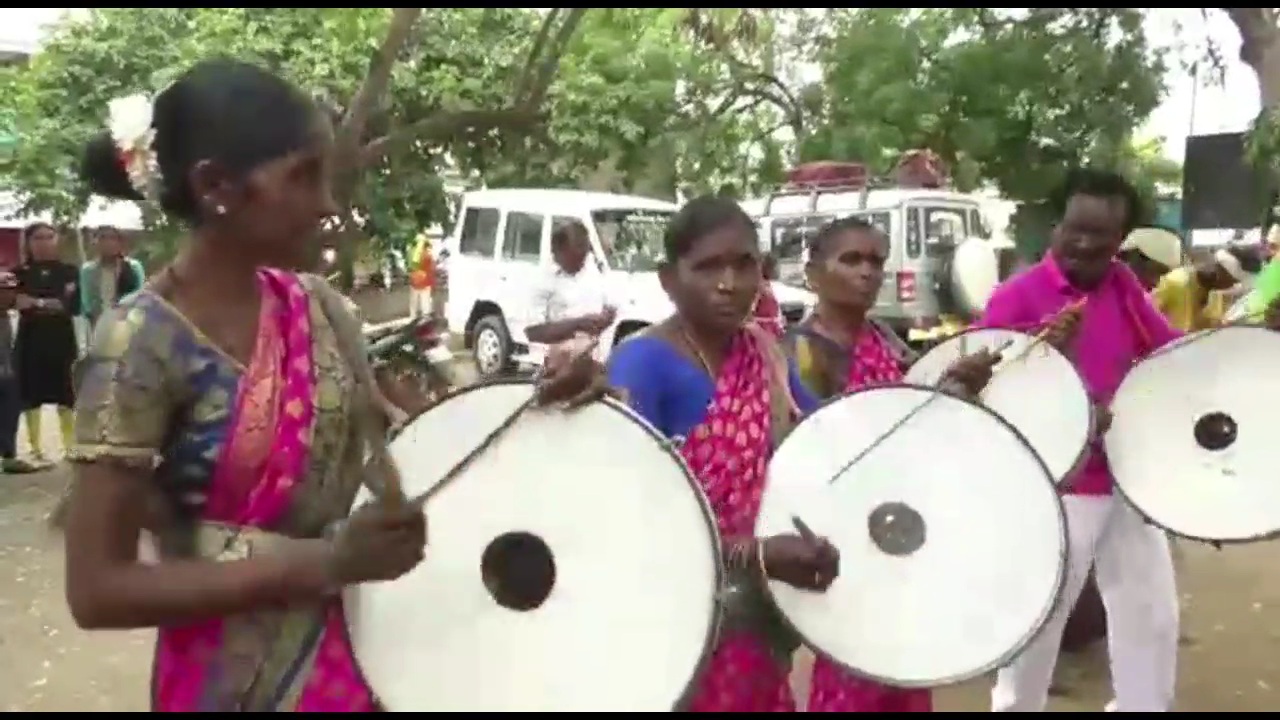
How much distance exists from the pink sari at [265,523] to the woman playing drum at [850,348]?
53.6 inches

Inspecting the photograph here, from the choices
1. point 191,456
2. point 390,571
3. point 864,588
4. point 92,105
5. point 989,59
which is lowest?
point 864,588

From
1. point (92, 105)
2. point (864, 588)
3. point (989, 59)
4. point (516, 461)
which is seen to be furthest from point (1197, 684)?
point (92, 105)

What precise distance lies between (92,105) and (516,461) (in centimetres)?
1355

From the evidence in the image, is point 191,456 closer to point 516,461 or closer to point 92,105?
point 516,461

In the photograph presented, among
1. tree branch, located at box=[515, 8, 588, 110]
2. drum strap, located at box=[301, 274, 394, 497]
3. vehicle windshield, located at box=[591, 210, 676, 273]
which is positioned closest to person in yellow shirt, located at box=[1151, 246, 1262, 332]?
tree branch, located at box=[515, 8, 588, 110]

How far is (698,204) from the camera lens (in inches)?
108

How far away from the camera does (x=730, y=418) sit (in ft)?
8.48

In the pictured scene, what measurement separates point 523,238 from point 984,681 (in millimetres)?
9708

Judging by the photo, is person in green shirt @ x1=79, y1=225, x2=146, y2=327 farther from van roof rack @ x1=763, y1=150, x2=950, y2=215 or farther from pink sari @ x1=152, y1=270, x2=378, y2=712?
pink sari @ x1=152, y1=270, x2=378, y2=712

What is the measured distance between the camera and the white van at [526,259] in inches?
489

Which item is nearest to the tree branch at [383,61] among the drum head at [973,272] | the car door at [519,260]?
the car door at [519,260]

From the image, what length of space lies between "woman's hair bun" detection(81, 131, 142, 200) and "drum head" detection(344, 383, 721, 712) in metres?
0.53

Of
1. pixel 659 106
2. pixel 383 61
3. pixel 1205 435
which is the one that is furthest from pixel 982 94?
pixel 1205 435

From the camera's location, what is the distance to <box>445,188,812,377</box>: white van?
1242 centimetres
